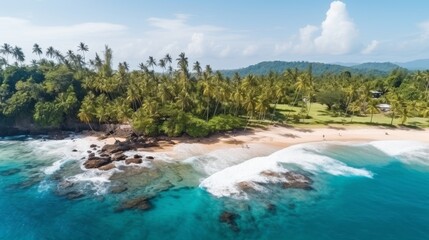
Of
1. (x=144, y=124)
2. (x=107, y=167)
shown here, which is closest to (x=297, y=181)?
(x=107, y=167)

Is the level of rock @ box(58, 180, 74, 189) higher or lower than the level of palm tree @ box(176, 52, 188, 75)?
lower

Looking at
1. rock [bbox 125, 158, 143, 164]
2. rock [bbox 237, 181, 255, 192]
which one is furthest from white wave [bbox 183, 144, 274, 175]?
rock [bbox 125, 158, 143, 164]

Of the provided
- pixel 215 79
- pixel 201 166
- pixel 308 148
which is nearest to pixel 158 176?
pixel 201 166


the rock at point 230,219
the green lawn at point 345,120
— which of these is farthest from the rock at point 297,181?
the green lawn at point 345,120

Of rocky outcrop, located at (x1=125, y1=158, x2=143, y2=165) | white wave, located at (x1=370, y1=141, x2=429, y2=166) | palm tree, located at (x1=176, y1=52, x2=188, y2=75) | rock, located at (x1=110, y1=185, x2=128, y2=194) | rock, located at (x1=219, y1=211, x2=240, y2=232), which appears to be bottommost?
rock, located at (x1=110, y1=185, x2=128, y2=194)

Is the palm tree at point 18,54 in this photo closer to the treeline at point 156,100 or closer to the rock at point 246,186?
the treeline at point 156,100

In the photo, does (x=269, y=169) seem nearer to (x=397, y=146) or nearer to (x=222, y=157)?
(x=222, y=157)

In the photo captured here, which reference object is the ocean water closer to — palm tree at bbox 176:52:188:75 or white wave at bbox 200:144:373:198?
white wave at bbox 200:144:373:198
